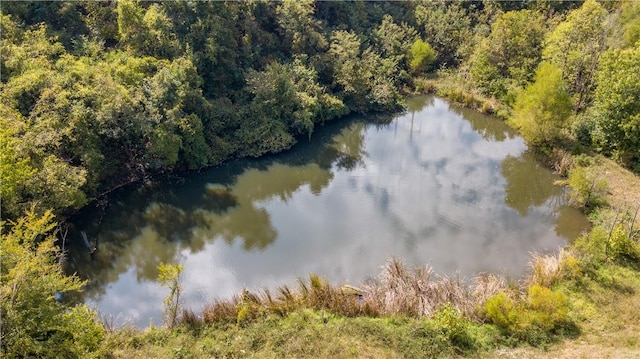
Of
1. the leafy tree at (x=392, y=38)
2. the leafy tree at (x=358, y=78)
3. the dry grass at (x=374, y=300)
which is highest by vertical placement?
the leafy tree at (x=392, y=38)

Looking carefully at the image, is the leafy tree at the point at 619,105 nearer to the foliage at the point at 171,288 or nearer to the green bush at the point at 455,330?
the green bush at the point at 455,330

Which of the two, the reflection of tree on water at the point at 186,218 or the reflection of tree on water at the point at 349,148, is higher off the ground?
the reflection of tree on water at the point at 349,148

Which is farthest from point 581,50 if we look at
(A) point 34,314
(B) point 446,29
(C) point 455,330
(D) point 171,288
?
(A) point 34,314

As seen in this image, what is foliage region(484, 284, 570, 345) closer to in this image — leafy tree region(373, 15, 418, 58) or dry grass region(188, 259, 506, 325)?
dry grass region(188, 259, 506, 325)

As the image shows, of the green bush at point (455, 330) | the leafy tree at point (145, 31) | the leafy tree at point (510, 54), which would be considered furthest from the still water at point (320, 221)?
the leafy tree at point (145, 31)

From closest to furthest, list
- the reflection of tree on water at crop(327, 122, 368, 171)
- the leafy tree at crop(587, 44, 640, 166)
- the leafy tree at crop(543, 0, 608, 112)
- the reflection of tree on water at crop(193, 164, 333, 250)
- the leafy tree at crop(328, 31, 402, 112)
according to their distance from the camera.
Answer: the reflection of tree on water at crop(193, 164, 333, 250), the leafy tree at crop(587, 44, 640, 166), the reflection of tree on water at crop(327, 122, 368, 171), the leafy tree at crop(543, 0, 608, 112), the leafy tree at crop(328, 31, 402, 112)

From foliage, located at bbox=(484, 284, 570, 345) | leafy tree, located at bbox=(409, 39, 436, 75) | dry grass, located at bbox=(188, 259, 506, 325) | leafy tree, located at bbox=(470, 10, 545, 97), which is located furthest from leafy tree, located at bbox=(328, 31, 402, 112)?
foliage, located at bbox=(484, 284, 570, 345)

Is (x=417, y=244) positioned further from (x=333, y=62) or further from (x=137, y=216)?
(x=333, y=62)

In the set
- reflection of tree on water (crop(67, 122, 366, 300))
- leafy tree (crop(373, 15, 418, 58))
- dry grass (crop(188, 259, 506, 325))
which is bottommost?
reflection of tree on water (crop(67, 122, 366, 300))
